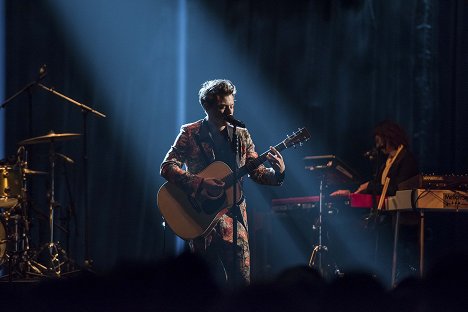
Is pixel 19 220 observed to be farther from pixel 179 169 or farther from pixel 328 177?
pixel 328 177

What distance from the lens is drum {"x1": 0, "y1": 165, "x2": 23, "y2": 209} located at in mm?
6309

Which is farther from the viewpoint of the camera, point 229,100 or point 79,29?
point 79,29

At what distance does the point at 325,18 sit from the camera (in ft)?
27.2

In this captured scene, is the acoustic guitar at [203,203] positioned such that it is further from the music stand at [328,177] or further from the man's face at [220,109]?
the music stand at [328,177]

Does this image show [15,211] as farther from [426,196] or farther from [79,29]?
[426,196]

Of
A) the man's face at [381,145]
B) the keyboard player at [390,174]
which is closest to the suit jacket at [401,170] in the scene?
the keyboard player at [390,174]

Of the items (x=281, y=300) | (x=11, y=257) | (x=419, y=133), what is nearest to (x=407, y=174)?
(x=419, y=133)

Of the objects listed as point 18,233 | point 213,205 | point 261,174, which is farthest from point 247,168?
point 18,233

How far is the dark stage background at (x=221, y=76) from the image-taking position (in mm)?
7805

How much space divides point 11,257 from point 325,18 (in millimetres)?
4268

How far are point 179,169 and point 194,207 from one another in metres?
0.27

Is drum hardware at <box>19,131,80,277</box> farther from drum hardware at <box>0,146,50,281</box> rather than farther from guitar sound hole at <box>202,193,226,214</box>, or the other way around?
guitar sound hole at <box>202,193,226,214</box>

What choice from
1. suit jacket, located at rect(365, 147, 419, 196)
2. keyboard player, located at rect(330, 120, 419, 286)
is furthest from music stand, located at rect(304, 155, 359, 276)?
suit jacket, located at rect(365, 147, 419, 196)

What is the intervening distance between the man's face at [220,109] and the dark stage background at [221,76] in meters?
2.86
